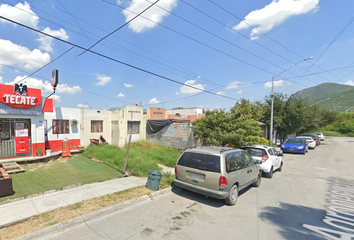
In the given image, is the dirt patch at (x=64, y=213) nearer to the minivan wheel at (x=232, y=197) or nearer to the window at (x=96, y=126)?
the minivan wheel at (x=232, y=197)

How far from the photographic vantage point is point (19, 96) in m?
9.08

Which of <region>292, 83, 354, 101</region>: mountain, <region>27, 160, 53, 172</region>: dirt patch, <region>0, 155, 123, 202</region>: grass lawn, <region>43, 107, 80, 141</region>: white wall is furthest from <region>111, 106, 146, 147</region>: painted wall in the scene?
<region>292, 83, 354, 101</region>: mountain

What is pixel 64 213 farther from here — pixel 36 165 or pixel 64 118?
pixel 64 118

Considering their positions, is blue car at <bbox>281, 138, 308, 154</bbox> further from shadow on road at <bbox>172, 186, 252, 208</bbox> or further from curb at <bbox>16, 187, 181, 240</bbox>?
curb at <bbox>16, 187, 181, 240</bbox>

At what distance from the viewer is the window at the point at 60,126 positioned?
1148cm

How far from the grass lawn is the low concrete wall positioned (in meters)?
5.42

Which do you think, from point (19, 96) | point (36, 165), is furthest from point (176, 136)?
point (19, 96)

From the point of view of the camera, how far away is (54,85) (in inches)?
392

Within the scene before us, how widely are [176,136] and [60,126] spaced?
26.0ft

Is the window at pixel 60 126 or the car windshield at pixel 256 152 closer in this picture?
the car windshield at pixel 256 152

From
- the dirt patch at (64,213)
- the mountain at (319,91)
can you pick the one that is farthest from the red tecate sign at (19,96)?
the mountain at (319,91)

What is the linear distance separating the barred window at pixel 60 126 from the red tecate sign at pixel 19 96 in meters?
2.16

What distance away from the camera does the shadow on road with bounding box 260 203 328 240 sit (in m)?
3.88

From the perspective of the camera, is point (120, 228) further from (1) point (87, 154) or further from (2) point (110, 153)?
(1) point (87, 154)
